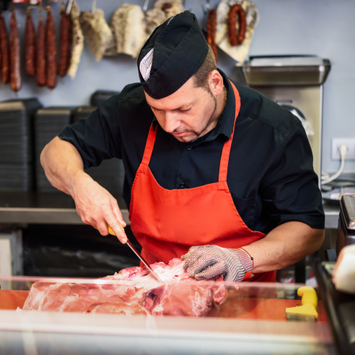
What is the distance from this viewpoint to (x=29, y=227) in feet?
10.1

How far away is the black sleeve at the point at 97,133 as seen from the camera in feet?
5.69

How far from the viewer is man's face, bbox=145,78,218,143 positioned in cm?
130

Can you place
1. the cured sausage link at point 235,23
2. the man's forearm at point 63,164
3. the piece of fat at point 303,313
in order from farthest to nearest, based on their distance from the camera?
1. the cured sausage link at point 235,23
2. the man's forearm at point 63,164
3. the piece of fat at point 303,313

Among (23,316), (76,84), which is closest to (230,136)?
(23,316)

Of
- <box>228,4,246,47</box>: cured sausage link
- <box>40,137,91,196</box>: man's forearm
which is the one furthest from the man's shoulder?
<box>228,4,246,47</box>: cured sausage link

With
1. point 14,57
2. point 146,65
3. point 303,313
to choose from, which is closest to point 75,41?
point 14,57

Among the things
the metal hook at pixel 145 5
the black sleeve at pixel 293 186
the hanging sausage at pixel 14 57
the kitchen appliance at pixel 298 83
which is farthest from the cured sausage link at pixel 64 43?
the black sleeve at pixel 293 186

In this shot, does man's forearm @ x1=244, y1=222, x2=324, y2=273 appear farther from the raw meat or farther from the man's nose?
the man's nose

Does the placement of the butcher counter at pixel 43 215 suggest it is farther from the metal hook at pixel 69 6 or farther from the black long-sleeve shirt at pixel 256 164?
the metal hook at pixel 69 6

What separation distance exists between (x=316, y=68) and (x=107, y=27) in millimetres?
1389

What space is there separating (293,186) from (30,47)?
2.29m

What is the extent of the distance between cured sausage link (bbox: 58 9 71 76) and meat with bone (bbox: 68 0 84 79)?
0.03 m

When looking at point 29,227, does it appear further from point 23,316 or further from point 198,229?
point 23,316

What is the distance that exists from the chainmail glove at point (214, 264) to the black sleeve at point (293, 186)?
29 cm
